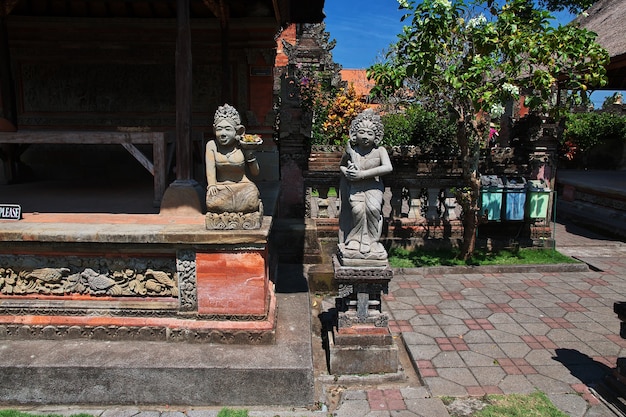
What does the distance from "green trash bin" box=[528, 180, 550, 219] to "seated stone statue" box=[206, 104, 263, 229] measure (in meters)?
6.10

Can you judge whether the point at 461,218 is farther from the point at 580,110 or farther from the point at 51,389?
the point at 580,110

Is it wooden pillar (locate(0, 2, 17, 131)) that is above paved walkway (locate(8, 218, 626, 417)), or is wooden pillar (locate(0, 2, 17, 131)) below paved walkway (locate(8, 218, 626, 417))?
above

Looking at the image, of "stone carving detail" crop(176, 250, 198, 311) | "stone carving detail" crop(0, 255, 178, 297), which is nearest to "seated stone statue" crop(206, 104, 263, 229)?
"stone carving detail" crop(176, 250, 198, 311)

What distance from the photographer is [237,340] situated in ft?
13.0

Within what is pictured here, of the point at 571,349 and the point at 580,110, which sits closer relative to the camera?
the point at 571,349

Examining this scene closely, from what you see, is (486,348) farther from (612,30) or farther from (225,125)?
(612,30)

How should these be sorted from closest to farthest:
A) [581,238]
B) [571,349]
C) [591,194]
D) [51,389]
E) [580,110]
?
[51,389] < [571,349] < [581,238] < [591,194] < [580,110]

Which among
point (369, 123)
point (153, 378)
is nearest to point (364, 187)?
point (369, 123)

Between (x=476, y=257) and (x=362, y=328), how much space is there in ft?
14.3

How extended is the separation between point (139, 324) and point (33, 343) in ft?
3.12

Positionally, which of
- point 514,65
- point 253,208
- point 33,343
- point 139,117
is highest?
point 514,65

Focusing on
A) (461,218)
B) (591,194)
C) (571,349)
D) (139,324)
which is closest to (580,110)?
(591,194)

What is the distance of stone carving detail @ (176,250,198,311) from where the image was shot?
391cm

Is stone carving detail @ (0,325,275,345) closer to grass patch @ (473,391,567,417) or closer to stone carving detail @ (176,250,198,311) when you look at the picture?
stone carving detail @ (176,250,198,311)
